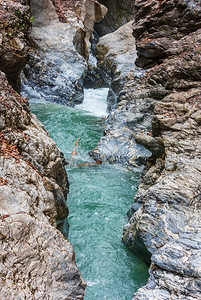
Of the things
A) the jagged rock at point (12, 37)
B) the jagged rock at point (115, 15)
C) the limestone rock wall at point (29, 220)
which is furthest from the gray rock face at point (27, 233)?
the jagged rock at point (115, 15)

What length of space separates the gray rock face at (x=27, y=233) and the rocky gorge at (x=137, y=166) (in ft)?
0.04

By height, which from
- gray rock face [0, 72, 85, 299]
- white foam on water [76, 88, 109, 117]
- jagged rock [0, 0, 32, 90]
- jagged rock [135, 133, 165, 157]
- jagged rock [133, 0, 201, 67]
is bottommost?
gray rock face [0, 72, 85, 299]

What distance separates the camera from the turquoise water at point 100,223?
4.62 metres

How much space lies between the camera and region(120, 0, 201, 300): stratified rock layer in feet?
10.8

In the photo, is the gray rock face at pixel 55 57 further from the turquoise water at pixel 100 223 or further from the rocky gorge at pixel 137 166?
the rocky gorge at pixel 137 166

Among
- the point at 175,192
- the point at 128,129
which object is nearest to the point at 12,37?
the point at 175,192

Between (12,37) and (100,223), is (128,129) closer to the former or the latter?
(100,223)

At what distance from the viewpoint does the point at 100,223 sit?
6.35 metres

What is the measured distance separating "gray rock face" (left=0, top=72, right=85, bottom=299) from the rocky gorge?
0.04 feet

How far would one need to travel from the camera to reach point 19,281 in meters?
2.47

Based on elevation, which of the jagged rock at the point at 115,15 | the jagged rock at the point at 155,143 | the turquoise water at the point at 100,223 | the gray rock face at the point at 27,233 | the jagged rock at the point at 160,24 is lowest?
the turquoise water at the point at 100,223

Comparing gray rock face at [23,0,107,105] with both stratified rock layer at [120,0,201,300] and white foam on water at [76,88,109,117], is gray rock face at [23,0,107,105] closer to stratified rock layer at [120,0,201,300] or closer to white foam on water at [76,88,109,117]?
white foam on water at [76,88,109,117]

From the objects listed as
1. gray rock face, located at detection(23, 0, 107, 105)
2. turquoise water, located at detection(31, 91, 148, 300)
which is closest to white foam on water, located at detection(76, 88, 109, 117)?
gray rock face, located at detection(23, 0, 107, 105)

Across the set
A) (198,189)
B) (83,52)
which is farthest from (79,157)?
(83,52)
